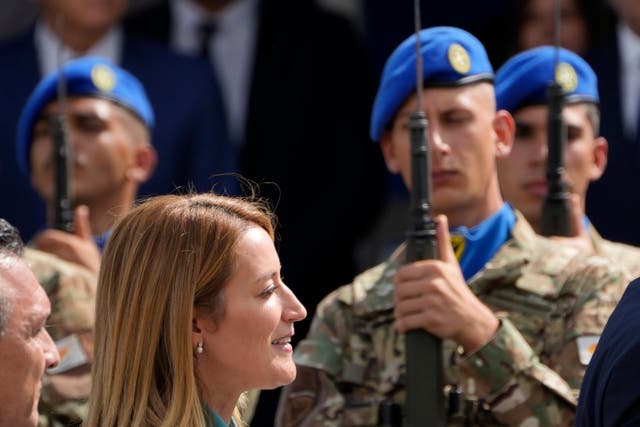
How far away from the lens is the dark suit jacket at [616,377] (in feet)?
11.1

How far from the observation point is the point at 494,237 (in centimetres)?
505

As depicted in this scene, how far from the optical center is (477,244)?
504 centimetres

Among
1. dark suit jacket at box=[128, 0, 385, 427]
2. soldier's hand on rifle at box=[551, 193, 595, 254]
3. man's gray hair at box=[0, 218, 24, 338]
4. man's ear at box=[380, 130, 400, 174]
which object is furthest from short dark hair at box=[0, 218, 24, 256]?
dark suit jacket at box=[128, 0, 385, 427]

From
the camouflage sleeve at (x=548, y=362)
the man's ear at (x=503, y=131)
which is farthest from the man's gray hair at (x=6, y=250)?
the man's ear at (x=503, y=131)

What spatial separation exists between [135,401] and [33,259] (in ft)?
7.08

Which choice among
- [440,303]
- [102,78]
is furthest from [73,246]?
[440,303]

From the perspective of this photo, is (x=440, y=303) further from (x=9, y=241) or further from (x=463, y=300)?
(x=9, y=241)

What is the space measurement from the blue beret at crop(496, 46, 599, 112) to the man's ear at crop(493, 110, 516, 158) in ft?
1.55

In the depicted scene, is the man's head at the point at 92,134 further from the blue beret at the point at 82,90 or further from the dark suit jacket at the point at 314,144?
the dark suit jacket at the point at 314,144

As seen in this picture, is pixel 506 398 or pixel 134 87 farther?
pixel 134 87

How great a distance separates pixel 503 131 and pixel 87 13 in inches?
105

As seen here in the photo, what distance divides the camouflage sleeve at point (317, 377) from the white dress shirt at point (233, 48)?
266 centimetres

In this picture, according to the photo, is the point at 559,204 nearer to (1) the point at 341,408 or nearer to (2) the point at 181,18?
(1) the point at 341,408

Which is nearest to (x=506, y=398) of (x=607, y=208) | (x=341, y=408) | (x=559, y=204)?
(x=341, y=408)
